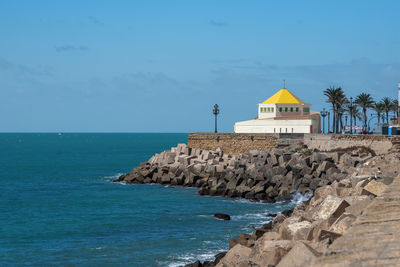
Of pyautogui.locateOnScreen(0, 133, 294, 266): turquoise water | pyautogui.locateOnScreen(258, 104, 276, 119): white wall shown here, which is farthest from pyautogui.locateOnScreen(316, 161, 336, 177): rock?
pyautogui.locateOnScreen(258, 104, 276, 119): white wall

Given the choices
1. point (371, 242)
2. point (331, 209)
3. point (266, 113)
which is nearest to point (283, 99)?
point (266, 113)

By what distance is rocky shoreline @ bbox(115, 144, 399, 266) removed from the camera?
484 inches

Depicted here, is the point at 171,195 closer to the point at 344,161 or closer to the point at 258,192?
the point at 258,192

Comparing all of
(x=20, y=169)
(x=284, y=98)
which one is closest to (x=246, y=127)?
(x=284, y=98)

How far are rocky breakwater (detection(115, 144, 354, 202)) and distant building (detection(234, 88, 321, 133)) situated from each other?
7.94 m

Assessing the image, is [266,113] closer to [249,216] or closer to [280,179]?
[280,179]

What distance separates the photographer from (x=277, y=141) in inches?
1959

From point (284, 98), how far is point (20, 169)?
105 feet

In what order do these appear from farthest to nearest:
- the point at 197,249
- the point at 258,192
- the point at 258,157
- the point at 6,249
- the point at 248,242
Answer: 1. the point at 258,157
2. the point at 258,192
3. the point at 6,249
4. the point at 197,249
5. the point at 248,242

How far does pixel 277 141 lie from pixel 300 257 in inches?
1660

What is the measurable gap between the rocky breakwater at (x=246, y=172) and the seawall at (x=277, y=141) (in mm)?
2034

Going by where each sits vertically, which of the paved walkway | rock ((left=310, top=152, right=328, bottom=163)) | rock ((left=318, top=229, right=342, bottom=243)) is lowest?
rock ((left=318, top=229, right=342, bottom=243))

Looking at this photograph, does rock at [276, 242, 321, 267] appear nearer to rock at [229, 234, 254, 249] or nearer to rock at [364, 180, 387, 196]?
rock at [229, 234, 254, 249]

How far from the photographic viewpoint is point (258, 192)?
34219 millimetres
